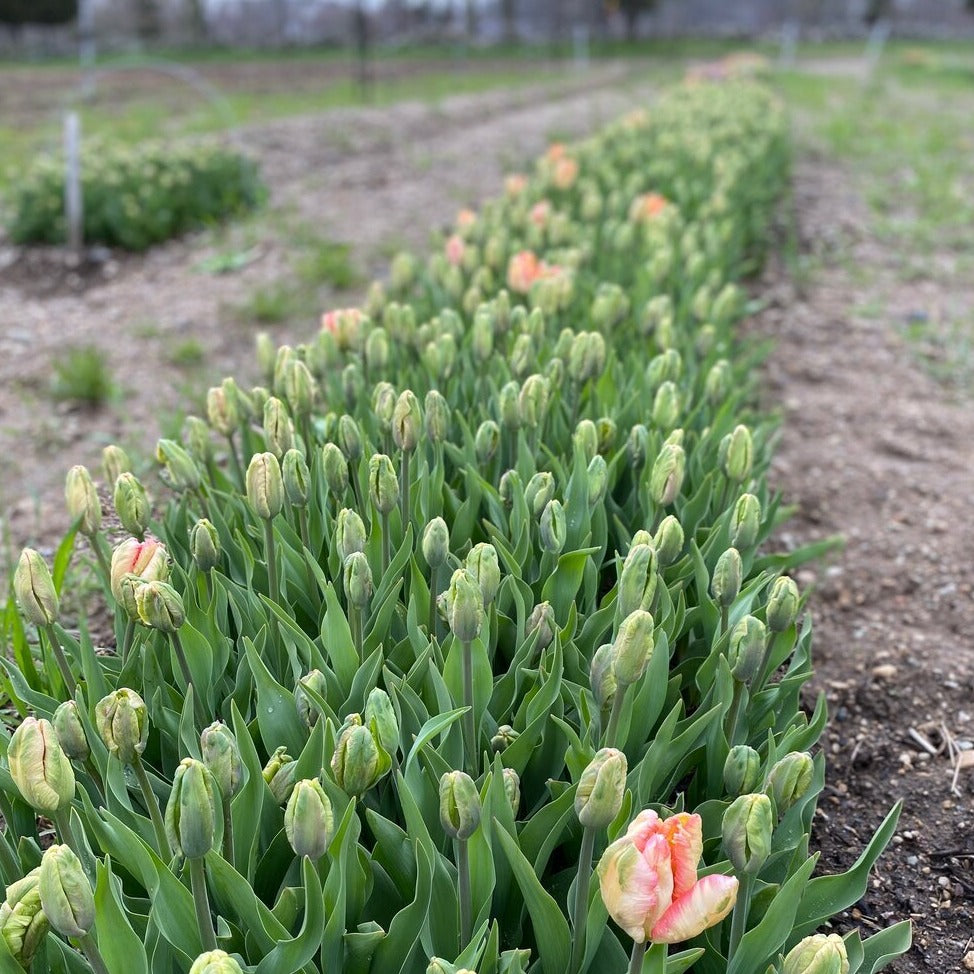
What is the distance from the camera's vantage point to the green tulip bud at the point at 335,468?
1.86 metres

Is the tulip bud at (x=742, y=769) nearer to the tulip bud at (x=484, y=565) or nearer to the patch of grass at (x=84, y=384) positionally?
the tulip bud at (x=484, y=565)

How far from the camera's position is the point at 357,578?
60.0 inches

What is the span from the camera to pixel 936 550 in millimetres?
3043

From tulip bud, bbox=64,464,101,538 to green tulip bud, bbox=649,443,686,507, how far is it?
37.2 inches

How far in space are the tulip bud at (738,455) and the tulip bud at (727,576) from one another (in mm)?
429

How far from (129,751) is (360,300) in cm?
395

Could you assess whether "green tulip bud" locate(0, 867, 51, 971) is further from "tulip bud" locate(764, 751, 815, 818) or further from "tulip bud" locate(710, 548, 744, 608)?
"tulip bud" locate(710, 548, 744, 608)

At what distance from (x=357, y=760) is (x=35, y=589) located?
1.84 ft

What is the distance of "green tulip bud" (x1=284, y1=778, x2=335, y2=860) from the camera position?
112 centimetres

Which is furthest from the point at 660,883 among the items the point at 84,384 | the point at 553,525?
the point at 84,384

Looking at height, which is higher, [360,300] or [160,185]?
[160,185]

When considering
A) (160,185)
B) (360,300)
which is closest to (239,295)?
(360,300)

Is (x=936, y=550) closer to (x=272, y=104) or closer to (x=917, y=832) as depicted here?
(x=917, y=832)

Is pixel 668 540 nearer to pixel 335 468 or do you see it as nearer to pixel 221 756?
pixel 335 468
